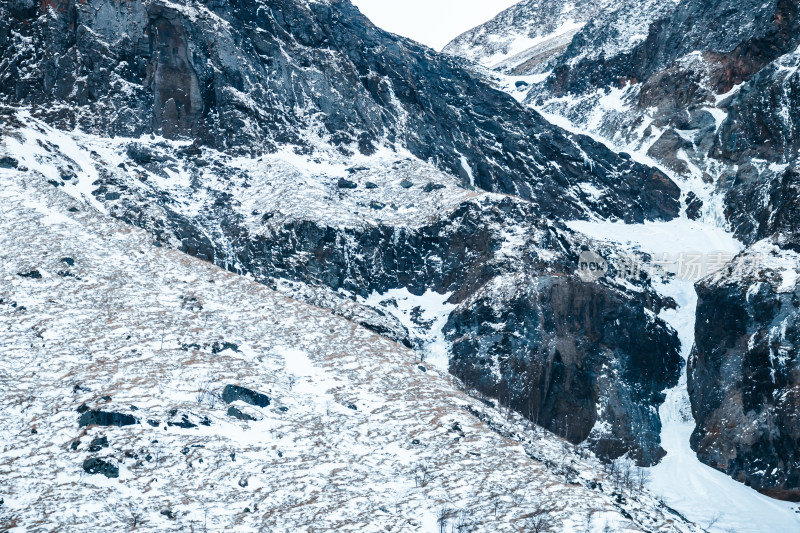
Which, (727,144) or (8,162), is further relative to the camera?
(727,144)

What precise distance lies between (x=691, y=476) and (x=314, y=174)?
1445 inches

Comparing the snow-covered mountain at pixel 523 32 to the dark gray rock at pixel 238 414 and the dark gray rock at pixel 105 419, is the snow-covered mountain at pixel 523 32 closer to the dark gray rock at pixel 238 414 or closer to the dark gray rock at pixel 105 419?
the dark gray rock at pixel 238 414

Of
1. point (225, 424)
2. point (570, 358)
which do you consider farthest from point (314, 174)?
point (225, 424)

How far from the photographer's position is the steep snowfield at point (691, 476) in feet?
149

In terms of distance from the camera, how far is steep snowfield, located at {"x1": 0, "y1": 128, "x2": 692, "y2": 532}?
23969mm

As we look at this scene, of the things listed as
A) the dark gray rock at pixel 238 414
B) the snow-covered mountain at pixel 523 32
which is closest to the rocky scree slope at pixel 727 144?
the snow-covered mountain at pixel 523 32

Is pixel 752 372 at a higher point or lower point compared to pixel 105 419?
higher

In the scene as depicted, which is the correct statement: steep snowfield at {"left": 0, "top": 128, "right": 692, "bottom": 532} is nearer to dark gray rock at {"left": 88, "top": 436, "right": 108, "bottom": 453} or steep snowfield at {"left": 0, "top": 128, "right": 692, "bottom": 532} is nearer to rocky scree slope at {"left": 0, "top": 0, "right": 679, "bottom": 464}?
dark gray rock at {"left": 88, "top": 436, "right": 108, "bottom": 453}

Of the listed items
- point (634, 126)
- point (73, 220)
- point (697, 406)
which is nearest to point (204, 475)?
point (73, 220)

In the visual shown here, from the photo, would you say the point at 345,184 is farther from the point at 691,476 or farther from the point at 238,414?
the point at 238,414

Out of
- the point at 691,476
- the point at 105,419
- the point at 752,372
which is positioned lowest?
the point at 691,476

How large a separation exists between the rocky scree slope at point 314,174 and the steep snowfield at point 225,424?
1295 cm

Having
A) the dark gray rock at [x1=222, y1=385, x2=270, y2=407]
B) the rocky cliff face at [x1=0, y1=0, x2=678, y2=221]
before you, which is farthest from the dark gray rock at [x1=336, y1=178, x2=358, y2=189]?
the dark gray rock at [x1=222, y1=385, x2=270, y2=407]

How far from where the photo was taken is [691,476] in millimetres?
49875
